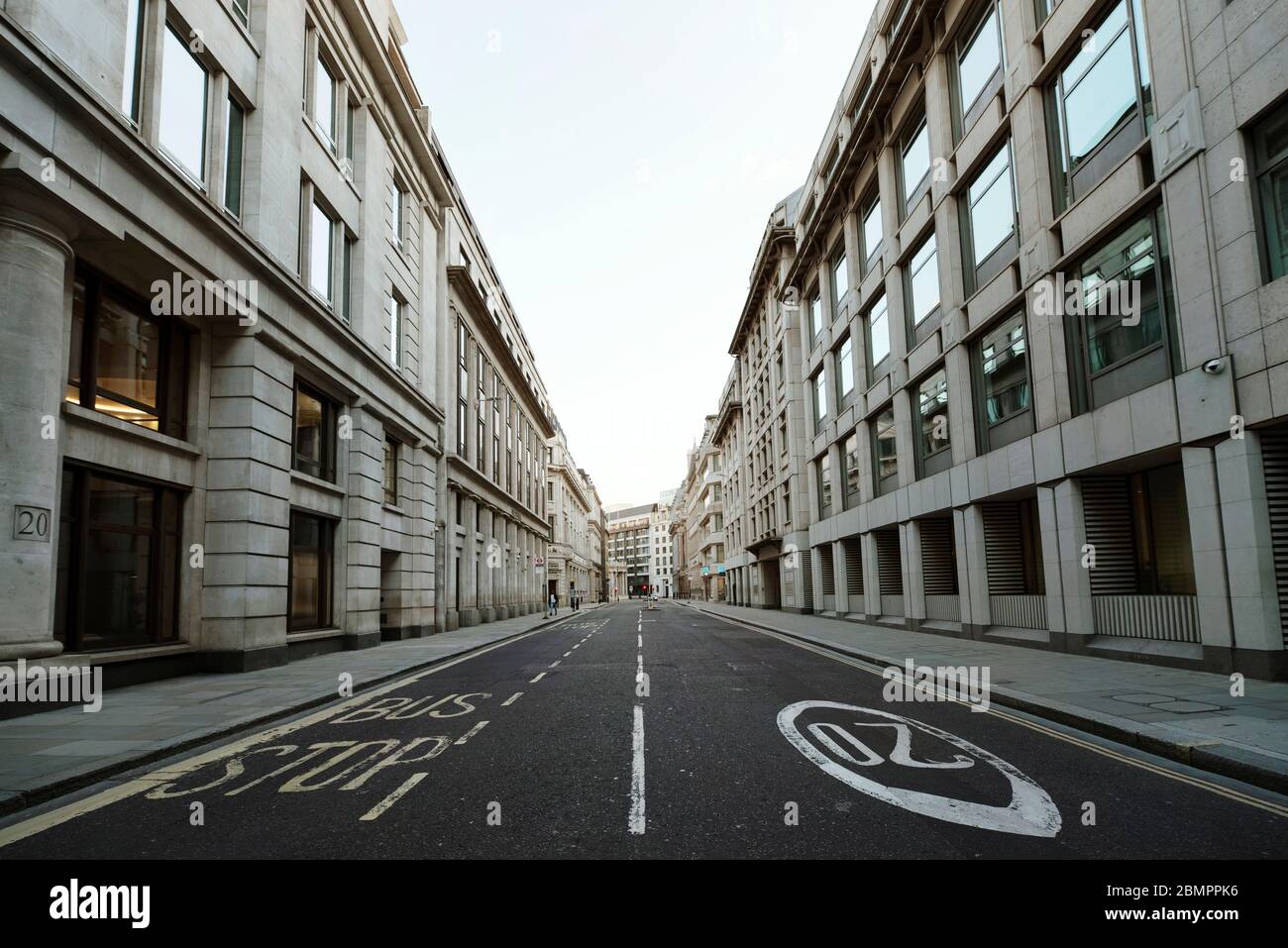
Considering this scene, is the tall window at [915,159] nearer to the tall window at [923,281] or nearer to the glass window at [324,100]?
the tall window at [923,281]

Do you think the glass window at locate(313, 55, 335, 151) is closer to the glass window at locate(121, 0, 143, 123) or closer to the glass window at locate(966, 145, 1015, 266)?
the glass window at locate(121, 0, 143, 123)

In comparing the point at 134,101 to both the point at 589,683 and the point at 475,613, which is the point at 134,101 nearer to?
the point at 589,683

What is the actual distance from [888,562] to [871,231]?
1314cm

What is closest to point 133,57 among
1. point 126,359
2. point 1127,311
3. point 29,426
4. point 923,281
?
point 126,359

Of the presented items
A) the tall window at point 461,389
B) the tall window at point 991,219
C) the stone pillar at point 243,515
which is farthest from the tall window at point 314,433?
the tall window at point 991,219

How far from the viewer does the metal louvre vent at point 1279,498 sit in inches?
408

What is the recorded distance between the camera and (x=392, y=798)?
5703mm

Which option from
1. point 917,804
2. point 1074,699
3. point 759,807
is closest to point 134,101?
point 759,807

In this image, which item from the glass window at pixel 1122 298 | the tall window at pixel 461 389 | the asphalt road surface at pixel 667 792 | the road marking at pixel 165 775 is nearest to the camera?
the asphalt road surface at pixel 667 792

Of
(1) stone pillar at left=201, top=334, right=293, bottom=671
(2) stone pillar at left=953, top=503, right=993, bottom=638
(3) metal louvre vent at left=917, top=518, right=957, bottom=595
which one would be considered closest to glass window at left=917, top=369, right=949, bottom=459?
(3) metal louvre vent at left=917, top=518, right=957, bottom=595

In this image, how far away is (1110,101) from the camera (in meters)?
14.1

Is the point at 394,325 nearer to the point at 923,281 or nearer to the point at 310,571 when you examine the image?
the point at 310,571

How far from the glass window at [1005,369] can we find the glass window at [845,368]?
36.2 ft
